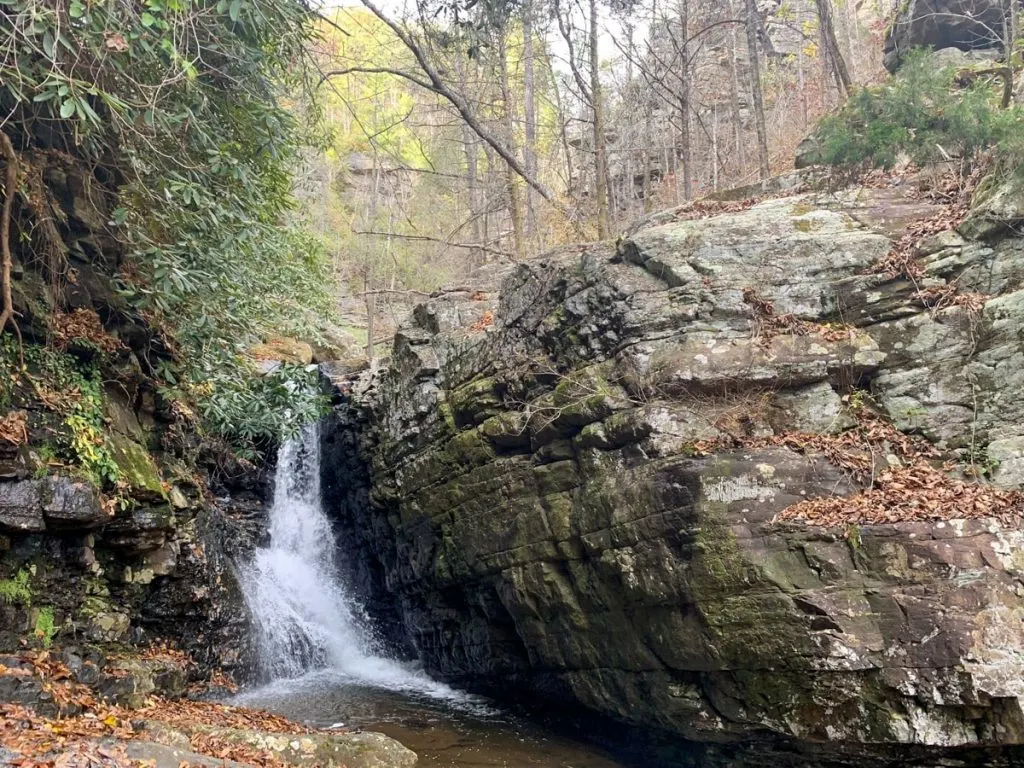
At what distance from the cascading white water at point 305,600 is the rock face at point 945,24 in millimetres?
15904

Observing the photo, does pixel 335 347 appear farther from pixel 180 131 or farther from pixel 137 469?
pixel 180 131

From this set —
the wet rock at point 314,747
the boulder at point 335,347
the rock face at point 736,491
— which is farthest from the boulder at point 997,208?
the boulder at point 335,347

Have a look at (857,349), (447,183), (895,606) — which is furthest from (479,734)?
(447,183)

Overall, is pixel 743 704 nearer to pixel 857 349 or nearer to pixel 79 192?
pixel 857 349

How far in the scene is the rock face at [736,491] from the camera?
5988 mm

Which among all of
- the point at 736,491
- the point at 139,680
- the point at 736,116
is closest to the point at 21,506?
the point at 139,680

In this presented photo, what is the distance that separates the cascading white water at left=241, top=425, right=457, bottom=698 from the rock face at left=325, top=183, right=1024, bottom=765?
315 cm

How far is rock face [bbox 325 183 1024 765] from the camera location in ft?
19.6

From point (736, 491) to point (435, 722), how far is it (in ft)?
18.6

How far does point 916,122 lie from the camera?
9.34 m

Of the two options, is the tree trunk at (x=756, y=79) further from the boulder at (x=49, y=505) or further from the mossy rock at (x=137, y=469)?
the boulder at (x=49, y=505)

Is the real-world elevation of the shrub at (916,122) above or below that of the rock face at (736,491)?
above

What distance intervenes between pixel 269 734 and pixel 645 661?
403cm

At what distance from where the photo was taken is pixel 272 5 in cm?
735
